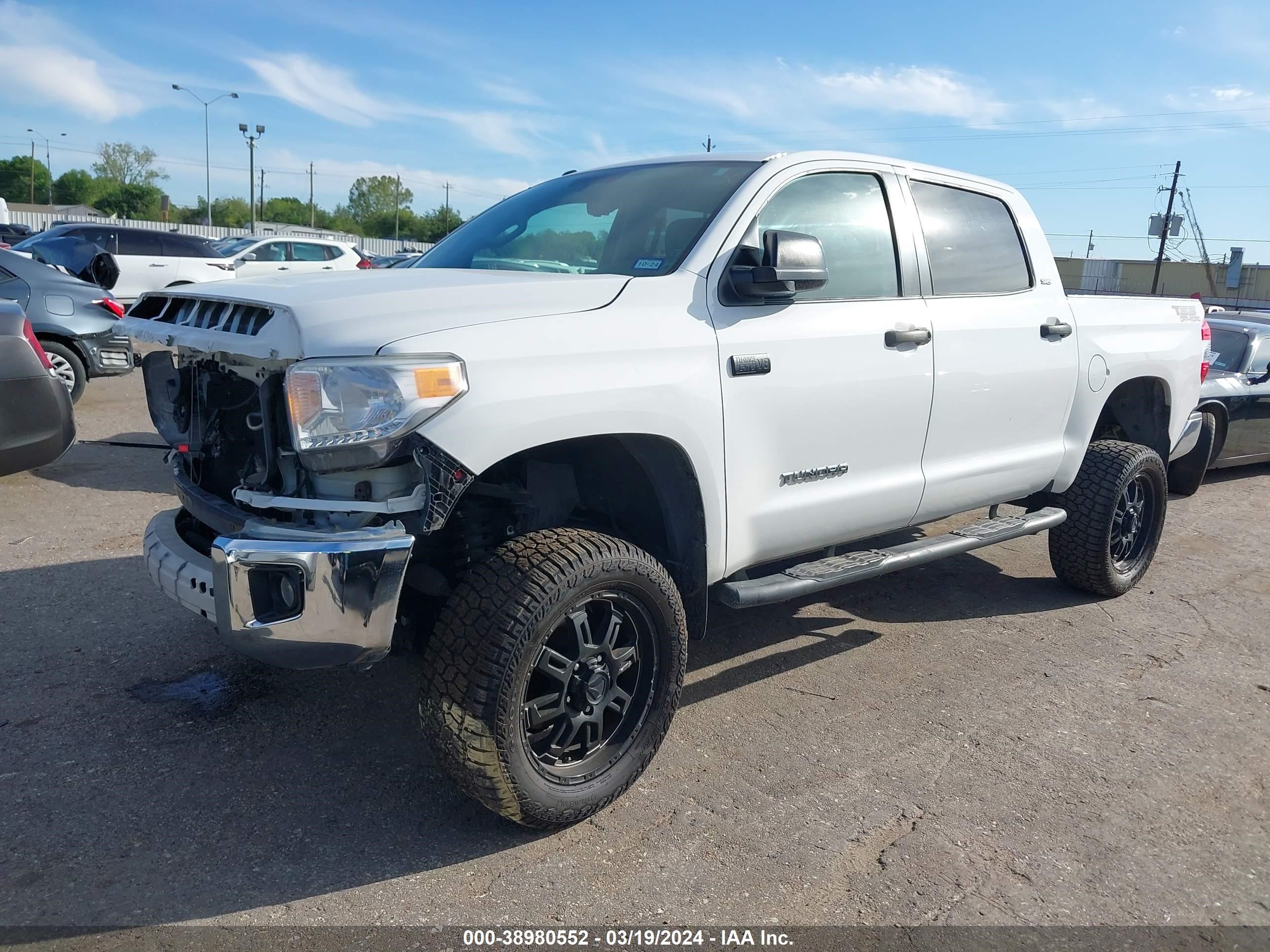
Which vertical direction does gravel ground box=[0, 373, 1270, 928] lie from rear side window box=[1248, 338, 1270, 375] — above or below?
below

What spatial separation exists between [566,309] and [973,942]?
6.80 feet

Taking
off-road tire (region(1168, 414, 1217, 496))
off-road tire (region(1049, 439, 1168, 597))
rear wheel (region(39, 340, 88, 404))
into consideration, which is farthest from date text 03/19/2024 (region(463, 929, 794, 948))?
rear wheel (region(39, 340, 88, 404))

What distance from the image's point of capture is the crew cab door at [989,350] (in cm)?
423

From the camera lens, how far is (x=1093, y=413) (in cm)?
509

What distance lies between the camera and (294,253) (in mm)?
18219

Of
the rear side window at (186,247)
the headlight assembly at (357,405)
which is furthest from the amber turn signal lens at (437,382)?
the rear side window at (186,247)

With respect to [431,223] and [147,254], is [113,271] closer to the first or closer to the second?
[147,254]

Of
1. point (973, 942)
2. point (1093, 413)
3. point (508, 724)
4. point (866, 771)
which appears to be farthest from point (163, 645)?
point (1093, 413)

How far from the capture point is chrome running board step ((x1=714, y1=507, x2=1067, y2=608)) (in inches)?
137

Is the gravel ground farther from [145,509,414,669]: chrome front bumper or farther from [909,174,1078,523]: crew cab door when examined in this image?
[909,174,1078,523]: crew cab door

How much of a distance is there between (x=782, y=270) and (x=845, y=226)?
0.86m

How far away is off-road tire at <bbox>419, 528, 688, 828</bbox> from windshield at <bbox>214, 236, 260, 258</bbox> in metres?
16.3

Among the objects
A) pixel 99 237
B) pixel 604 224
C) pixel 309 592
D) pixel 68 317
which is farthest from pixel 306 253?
pixel 309 592

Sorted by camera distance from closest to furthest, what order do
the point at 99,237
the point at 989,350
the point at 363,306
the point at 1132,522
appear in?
the point at 363,306 → the point at 989,350 → the point at 1132,522 → the point at 99,237
